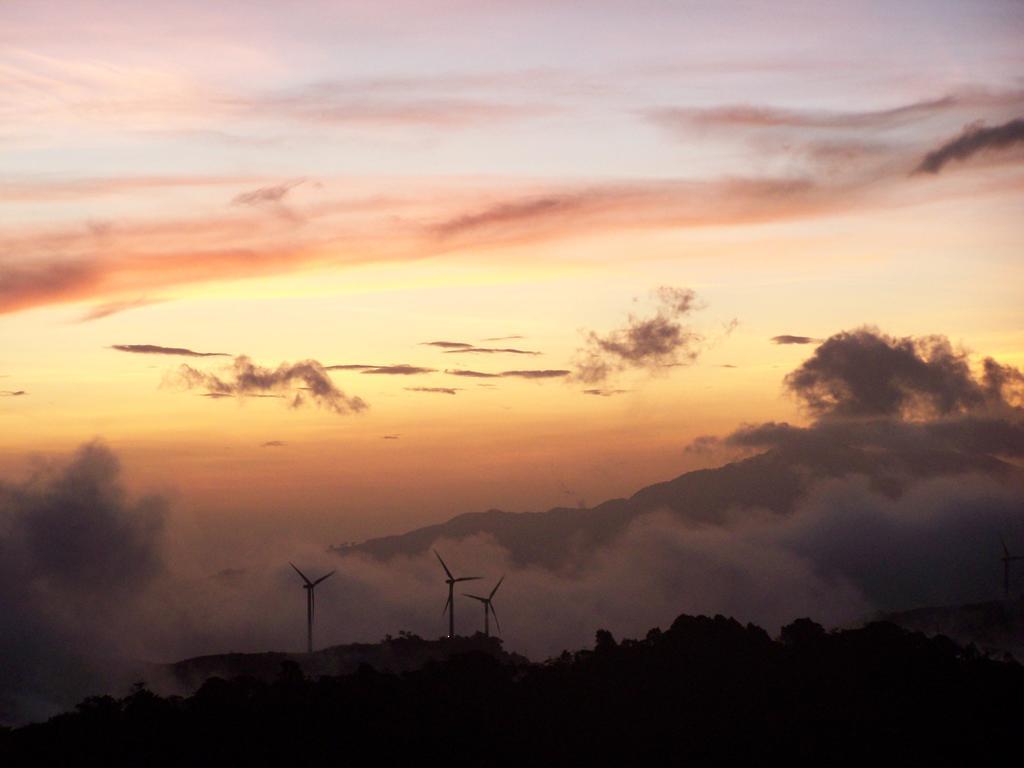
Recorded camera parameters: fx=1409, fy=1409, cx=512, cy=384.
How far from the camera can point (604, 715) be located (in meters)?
139

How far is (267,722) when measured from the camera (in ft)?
425

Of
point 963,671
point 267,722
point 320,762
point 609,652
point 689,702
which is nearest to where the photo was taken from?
point 320,762

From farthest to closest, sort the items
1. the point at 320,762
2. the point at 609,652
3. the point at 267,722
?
1. the point at 609,652
2. the point at 267,722
3. the point at 320,762

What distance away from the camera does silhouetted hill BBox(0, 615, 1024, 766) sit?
12544 centimetres

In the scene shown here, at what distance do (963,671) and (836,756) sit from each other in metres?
30.5

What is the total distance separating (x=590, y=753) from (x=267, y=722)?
97.9 feet

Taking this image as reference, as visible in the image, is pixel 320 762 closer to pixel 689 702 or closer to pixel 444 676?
pixel 444 676

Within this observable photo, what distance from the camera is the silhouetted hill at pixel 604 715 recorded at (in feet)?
412

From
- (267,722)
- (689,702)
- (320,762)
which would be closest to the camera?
(320,762)

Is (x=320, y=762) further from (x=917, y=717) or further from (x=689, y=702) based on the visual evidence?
(x=917, y=717)

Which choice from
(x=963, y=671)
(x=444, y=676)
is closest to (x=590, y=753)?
(x=444, y=676)

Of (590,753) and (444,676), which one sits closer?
(590,753)

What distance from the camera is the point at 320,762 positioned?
399 feet

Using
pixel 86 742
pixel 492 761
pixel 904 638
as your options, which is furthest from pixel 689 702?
pixel 86 742
